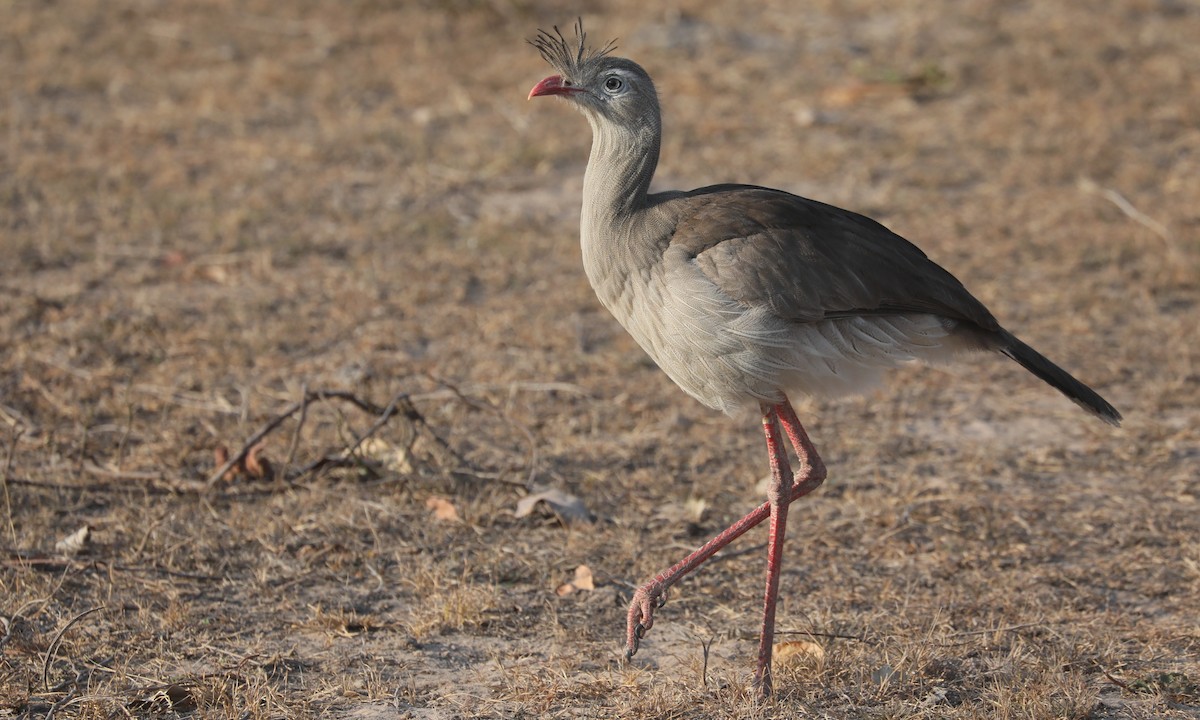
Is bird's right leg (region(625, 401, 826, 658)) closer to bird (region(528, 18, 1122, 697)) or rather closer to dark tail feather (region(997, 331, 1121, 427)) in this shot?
bird (region(528, 18, 1122, 697))

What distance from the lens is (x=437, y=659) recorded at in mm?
3549

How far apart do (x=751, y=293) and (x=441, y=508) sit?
1.50 meters

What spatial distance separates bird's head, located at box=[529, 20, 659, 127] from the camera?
3.56 metres

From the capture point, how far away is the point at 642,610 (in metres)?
3.41

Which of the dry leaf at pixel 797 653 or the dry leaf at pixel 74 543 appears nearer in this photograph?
the dry leaf at pixel 797 653

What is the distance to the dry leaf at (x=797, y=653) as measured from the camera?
3.41 meters

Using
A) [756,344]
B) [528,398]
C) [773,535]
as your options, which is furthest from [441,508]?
[756,344]

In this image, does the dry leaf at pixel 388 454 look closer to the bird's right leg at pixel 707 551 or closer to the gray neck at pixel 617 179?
the bird's right leg at pixel 707 551

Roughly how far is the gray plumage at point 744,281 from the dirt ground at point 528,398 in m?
0.69

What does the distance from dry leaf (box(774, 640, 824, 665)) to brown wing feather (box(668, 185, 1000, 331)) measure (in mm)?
846

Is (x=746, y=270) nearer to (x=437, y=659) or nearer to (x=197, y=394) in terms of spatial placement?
(x=437, y=659)

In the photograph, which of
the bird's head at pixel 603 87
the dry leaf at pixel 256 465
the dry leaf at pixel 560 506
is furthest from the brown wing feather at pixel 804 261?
the dry leaf at pixel 256 465

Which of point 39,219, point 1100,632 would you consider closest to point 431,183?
point 39,219

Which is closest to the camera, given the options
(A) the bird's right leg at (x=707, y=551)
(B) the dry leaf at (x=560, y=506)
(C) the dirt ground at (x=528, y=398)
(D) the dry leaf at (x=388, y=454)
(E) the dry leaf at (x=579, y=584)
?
(A) the bird's right leg at (x=707, y=551)
